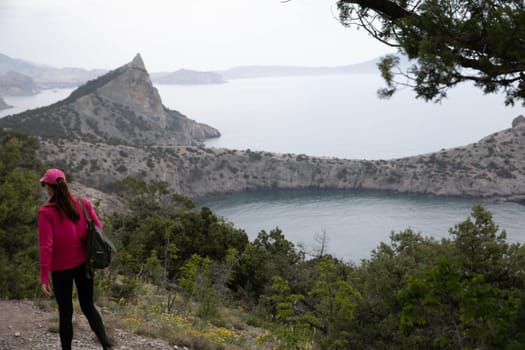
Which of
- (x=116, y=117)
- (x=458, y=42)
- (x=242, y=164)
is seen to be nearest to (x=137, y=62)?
(x=116, y=117)

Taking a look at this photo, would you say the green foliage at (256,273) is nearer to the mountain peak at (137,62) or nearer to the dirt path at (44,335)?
the dirt path at (44,335)

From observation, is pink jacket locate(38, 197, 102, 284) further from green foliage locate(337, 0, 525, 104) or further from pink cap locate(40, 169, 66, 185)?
green foliage locate(337, 0, 525, 104)

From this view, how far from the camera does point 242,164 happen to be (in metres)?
96.9

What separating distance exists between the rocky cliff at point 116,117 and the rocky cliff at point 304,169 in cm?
978

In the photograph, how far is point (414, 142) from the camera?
14788 centimetres

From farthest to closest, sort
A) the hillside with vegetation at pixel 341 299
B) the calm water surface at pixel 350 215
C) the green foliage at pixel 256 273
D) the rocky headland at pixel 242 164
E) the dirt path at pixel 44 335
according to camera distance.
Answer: the rocky headland at pixel 242 164 < the calm water surface at pixel 350 215 < the green foliage at pixel 256 273 < the dirt path at pixel 44 335 < the hillside with vegetation at pixel 341 299

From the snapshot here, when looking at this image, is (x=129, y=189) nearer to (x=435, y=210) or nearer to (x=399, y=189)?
(x=435, y=210)

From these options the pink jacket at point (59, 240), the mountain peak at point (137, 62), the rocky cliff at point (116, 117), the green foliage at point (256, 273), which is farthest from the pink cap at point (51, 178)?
the mountain peak at point (137, 62)

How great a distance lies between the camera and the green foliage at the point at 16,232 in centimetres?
721

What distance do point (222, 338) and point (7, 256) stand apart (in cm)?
419

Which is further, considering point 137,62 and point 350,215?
point 137,62

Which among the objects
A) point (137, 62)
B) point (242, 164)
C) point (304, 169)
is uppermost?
point (137, 62)

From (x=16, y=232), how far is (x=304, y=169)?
90.6 metres

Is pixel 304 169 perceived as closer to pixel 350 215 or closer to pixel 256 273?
pixel 350 215
